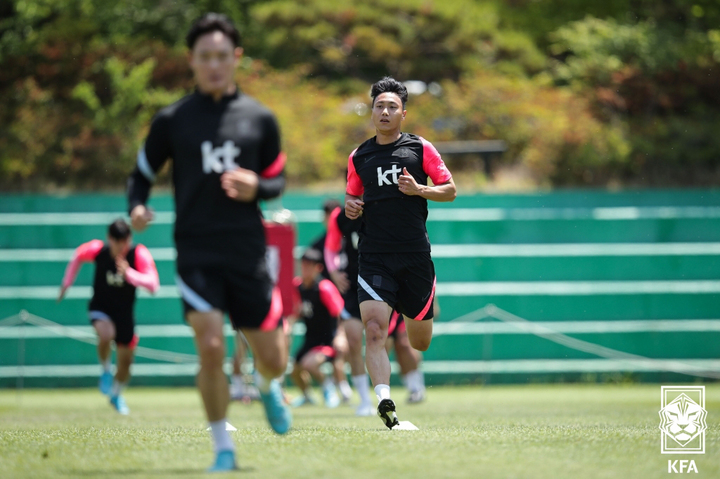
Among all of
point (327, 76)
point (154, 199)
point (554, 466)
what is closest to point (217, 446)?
point (554, 466)

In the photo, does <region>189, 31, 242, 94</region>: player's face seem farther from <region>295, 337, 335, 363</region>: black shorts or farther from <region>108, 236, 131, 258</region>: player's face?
<region>295, 337, 335, 363</region>: black shorts

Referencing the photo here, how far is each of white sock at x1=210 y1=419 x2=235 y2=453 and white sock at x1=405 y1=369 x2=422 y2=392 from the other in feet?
24.3

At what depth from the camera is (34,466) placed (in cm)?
525

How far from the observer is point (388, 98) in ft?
25.3

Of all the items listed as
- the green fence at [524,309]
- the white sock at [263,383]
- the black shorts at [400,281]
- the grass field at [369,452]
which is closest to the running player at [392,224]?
the black shorts at [400,281]

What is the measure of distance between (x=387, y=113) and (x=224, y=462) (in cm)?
357

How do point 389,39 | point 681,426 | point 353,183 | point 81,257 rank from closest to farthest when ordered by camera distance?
point 681,426
point 353,183
point 81,257
point 389,39

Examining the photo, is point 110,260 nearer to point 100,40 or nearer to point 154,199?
point 154,199

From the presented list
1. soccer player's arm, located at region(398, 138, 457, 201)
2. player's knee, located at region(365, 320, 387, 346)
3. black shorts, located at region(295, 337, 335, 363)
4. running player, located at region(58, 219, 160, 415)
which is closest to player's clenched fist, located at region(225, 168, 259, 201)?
soccer player's arm, located at region(398, 138, 457, 201)

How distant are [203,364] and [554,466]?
1.92 metres

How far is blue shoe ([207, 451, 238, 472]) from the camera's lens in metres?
4.96

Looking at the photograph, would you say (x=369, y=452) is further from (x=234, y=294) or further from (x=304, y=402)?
(x=304, y=402)

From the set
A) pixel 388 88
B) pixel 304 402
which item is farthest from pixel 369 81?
pixel 388 88

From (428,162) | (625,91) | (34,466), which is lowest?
(34,466)
